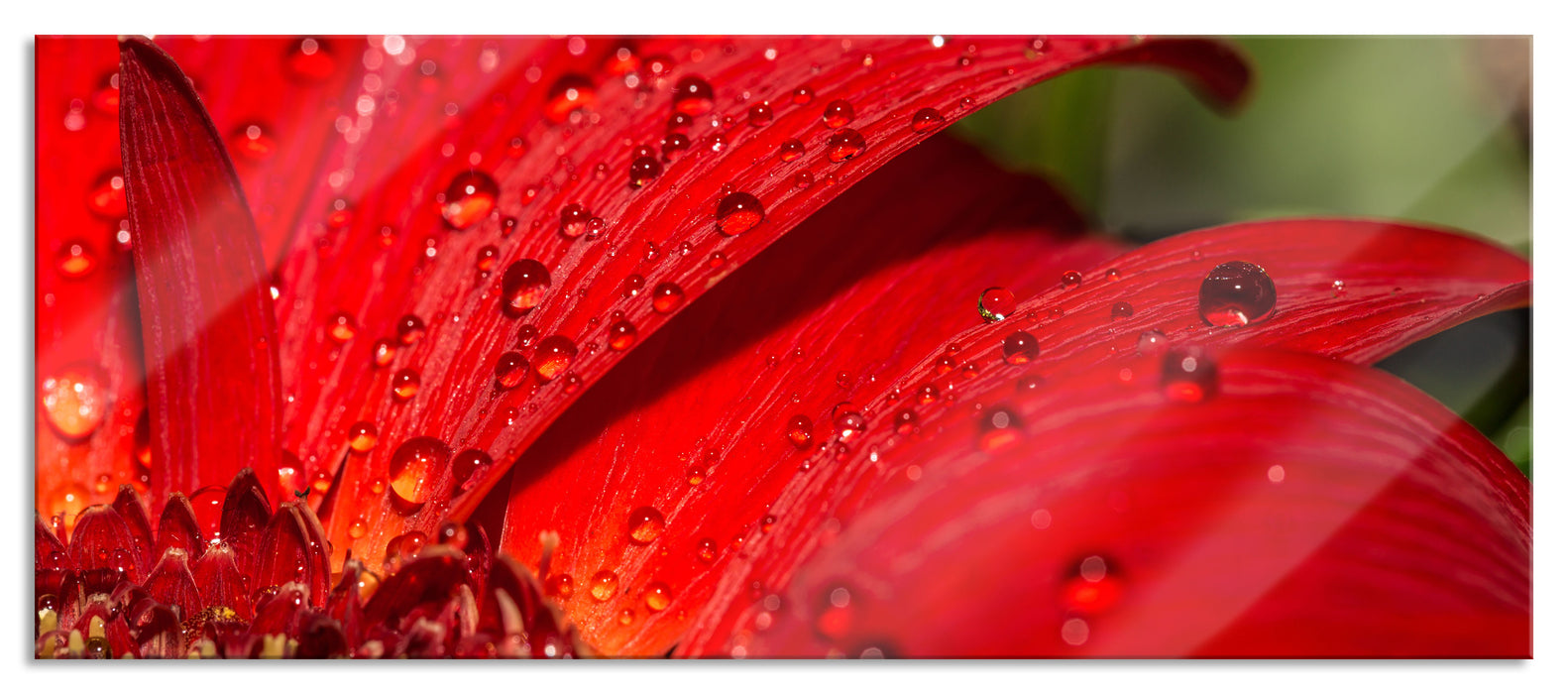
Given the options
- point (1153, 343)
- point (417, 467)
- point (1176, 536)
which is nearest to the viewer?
point (1176, 536)

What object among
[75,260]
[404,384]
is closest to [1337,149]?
[404,384]

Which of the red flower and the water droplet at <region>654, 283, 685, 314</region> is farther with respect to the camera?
the water droplet at <region>654, 283, 685, 314</region>

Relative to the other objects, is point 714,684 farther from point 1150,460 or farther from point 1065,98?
point 1065,98

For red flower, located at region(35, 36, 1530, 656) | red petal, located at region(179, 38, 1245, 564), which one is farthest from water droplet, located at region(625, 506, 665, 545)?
red petal, located at region(179, 38, 1245, 564)

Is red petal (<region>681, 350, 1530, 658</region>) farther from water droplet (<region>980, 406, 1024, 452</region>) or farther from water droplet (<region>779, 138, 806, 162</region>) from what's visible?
water droplet (<region>779, 138, 806, 162</region>)

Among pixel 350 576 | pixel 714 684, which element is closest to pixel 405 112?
pixel 350 576

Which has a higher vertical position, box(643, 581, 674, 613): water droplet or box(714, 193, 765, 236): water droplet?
box(714, 193, 765, 236): water droplet

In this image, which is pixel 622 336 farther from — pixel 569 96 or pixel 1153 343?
pixel 1153 343

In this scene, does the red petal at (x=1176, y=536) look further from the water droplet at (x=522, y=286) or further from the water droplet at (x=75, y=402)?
the water droplet at (x=75, y=402)
